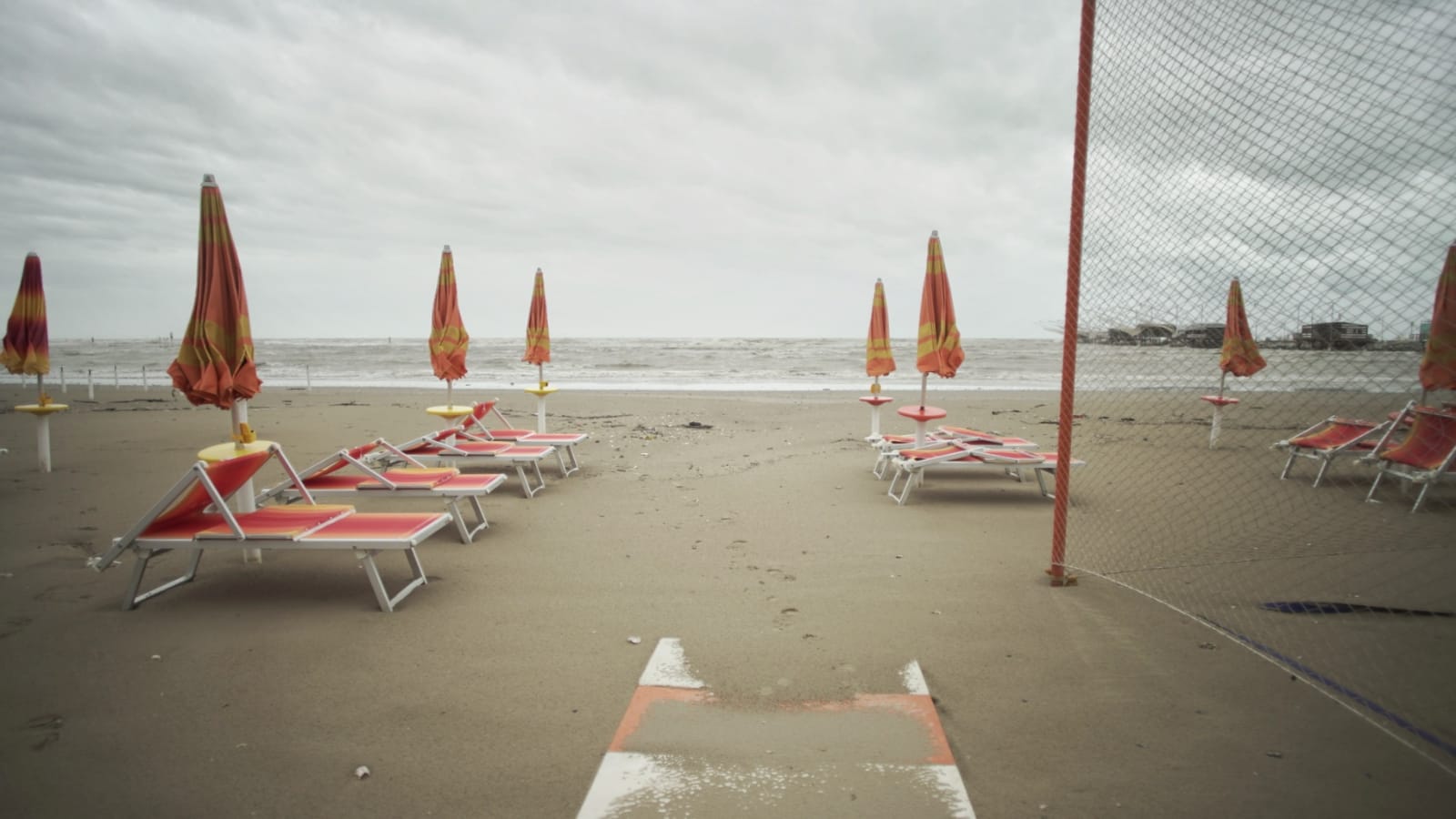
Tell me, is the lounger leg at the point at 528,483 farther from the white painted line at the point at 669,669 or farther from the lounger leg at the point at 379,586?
the white painted line at the point at 669,669

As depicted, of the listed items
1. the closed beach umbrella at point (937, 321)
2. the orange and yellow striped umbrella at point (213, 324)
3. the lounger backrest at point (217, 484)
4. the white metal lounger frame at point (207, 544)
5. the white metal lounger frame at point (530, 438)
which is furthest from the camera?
the white metal lounger frame at point (530, 438)

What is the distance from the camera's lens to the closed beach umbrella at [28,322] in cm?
842

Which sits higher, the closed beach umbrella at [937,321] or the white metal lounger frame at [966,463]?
the closed beach umbrella at [937,321]

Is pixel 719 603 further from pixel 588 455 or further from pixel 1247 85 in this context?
pixel 588 455

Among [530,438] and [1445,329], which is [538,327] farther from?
[1445,329]

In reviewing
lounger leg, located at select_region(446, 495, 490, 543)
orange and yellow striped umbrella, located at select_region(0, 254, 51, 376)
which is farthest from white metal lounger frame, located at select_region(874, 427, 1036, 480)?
orange and yellow striped umbrella, located at select_region(0, 254, 51, 376)

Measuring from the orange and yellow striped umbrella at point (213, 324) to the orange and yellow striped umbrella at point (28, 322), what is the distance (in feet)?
19.2

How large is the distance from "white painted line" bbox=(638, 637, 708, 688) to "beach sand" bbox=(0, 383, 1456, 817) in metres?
0.06

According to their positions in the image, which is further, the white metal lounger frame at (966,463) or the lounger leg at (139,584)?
the white metal lounger frame at (966,463)

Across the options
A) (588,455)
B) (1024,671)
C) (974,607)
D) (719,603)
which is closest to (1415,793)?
(1024,671)

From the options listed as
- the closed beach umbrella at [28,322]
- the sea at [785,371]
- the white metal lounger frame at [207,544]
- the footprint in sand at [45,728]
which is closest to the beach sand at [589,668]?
the footprint in sand at [45,728]

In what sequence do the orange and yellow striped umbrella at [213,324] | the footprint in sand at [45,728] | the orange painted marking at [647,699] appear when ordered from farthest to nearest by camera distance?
the orange and yellow striped umbrella at [213,324] < the orange painted marking at [647,699] < the footprint in sand at [45,728]

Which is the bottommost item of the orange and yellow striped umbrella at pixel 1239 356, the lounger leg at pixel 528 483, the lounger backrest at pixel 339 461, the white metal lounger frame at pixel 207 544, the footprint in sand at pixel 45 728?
the footprint in sand at pixel 45 728

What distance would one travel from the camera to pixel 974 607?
4453mm
